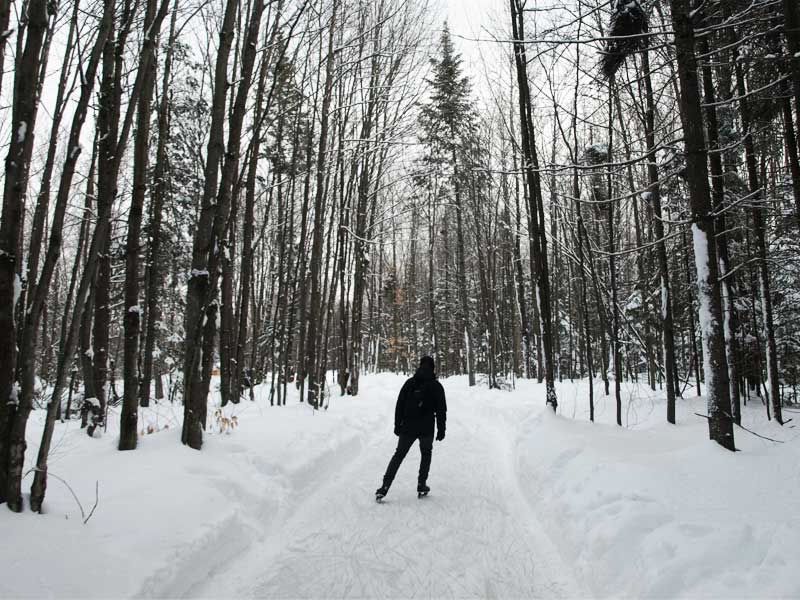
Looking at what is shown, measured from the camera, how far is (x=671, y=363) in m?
8.72

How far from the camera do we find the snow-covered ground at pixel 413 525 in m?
3.29

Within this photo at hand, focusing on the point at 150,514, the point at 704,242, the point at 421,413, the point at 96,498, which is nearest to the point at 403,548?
the point at 421,413

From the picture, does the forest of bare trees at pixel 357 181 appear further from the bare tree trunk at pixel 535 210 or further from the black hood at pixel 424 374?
the black hood at pixel 424 374

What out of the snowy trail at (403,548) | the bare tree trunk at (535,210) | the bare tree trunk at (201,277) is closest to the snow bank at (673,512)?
the snowy trail at (403,548)

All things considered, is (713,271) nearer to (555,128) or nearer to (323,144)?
(555,128)

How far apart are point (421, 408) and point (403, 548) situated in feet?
7.12

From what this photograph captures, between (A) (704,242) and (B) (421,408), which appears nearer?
(A) (704,242)

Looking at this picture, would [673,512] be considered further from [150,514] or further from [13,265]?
[13,265]

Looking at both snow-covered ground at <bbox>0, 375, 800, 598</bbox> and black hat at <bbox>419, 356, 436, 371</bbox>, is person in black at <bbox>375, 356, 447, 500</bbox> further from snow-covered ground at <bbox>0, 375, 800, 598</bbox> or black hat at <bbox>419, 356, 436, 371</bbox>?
snow-covered ground at <bbox>0, 375, 800, 598</bbox>

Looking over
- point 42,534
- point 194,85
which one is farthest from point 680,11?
point 194,85

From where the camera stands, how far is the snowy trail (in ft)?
12.1

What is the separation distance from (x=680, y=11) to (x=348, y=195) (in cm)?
1003

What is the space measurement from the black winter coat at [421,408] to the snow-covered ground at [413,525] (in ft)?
2.85

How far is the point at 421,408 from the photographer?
6.36 m
